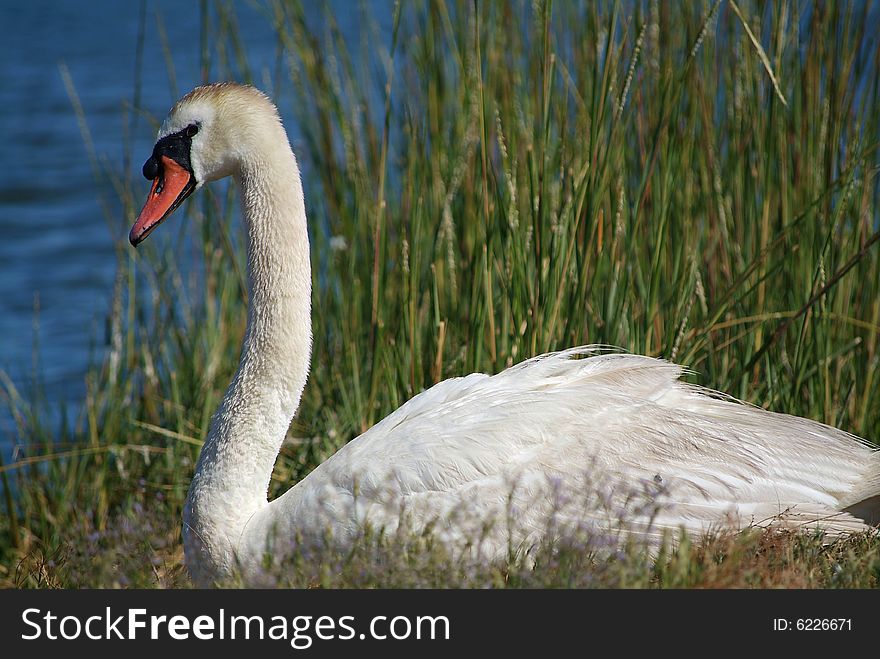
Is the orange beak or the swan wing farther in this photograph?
the orange beak

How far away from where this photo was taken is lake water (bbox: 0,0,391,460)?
30.6ft

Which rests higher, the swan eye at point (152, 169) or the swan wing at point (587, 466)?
the swan eye at point (152, 169)

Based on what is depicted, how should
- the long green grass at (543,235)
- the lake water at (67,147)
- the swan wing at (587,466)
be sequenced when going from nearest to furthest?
the swan wing at (587,466)
the long green grass at (543,235)
the lake water at (67,147)

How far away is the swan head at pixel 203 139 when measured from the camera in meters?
3.86

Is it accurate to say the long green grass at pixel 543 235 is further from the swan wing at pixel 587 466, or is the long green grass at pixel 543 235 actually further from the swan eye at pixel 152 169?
the swan eye at pixel 152 169

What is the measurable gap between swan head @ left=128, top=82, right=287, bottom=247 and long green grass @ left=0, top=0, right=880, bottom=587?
721mm

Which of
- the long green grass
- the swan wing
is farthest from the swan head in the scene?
the swan wing

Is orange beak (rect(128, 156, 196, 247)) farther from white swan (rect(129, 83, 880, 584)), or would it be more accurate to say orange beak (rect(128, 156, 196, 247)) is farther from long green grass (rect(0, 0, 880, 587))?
long green grass (rect(0, 0, 880, 587))

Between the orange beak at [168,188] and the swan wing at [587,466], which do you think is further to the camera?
the orange beak at [168,188]

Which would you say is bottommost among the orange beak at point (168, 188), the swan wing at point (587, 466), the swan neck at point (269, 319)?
the swan wing at point (587, 466)

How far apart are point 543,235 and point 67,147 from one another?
35.2ft

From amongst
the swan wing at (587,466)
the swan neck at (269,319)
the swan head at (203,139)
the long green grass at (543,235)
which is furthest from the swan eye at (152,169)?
the swan wing at (587,466)
